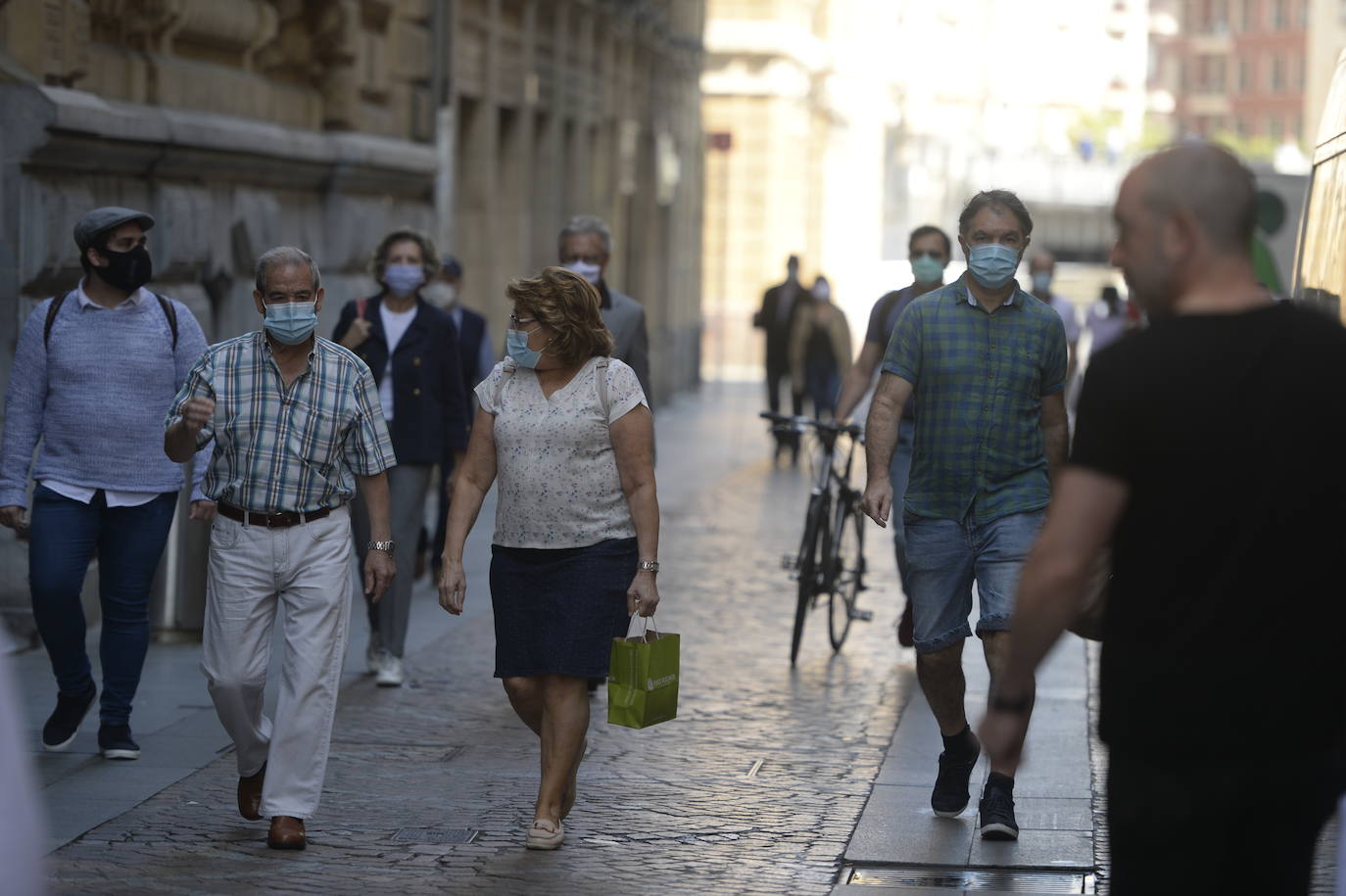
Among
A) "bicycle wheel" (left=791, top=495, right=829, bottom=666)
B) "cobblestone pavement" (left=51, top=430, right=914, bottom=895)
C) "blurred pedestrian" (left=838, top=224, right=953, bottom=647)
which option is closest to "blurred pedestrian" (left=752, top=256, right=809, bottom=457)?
"bicycle wheel" (left=791, top=495, right=829, bottom=666)

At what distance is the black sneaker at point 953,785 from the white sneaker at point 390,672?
9.62 feet

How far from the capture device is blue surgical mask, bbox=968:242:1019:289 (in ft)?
22.6

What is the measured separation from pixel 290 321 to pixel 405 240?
309 cm

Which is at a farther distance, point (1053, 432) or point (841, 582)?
point (841, 582)

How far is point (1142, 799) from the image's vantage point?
3633 mm

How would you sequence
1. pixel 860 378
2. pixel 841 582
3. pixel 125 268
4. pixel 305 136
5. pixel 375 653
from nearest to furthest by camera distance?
pixel 125 268 < pixel 860 378 < pixel 375 653 < pixel 841 582 < pixel 305 136

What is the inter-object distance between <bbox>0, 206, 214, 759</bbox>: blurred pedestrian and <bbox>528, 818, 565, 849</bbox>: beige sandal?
1.76m

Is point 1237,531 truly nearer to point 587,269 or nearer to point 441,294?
point 587,269

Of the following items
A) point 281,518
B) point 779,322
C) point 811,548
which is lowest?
point 811,548

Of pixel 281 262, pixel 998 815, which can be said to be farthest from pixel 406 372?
pixel 998 815

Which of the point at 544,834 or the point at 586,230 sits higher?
the point at 586,230

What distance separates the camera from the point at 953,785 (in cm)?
714

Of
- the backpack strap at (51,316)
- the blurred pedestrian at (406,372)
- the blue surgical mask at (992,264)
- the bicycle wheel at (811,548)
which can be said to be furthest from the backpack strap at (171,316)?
the bicycle wheel at (811,548)

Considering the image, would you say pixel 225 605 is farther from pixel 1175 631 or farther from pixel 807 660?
pixel 807 660
